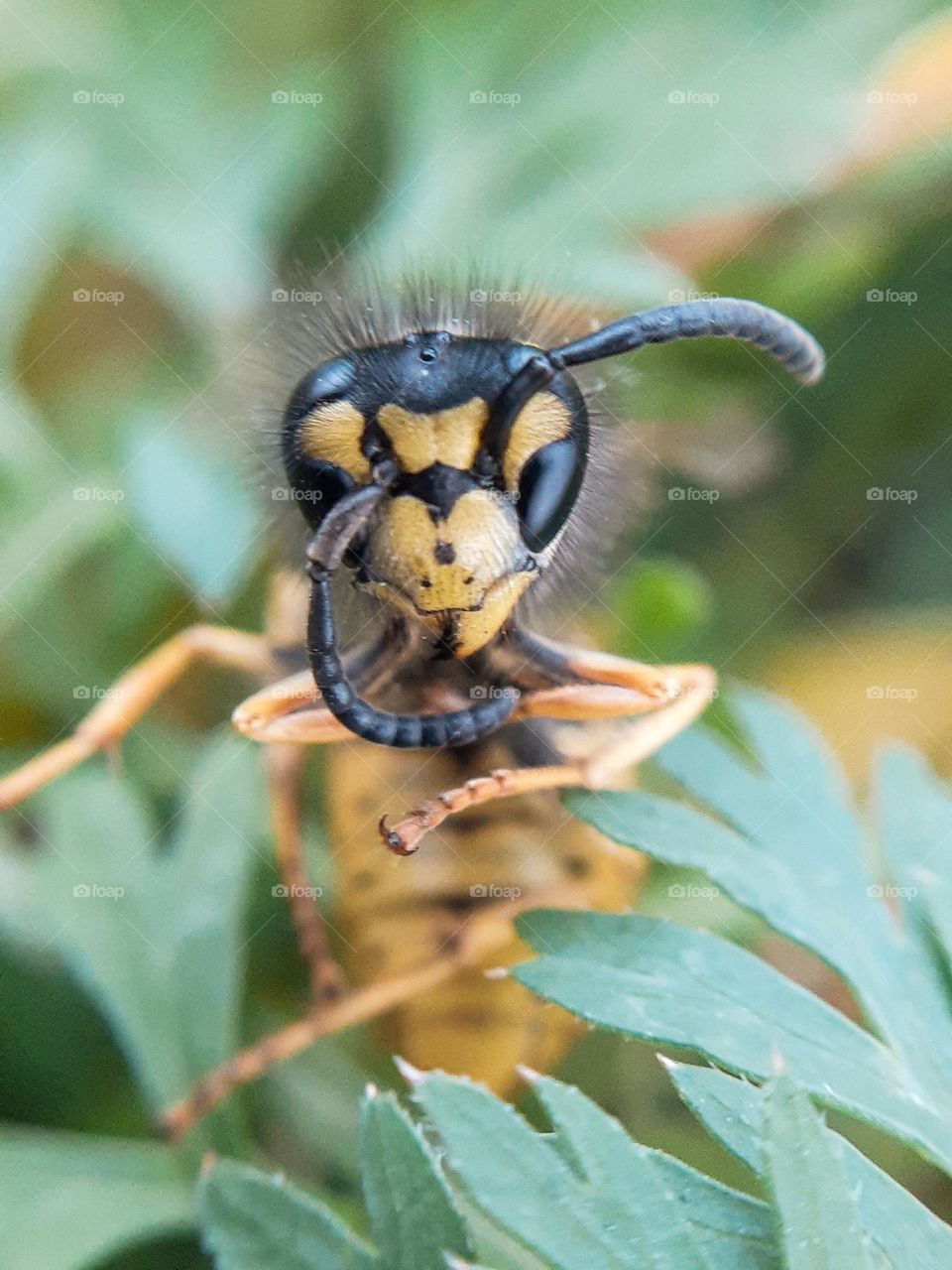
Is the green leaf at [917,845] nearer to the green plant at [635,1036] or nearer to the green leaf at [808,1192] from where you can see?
the green plant at [635,1036]

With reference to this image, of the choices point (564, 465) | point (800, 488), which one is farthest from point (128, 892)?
point (800, 488)

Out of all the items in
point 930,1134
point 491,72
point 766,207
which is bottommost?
point 930,1134

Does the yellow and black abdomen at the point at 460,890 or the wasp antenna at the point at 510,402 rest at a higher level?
the wasp antenna at the point at 510,402

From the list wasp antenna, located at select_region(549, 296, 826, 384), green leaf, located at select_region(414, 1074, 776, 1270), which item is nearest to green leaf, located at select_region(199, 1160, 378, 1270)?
green leaf, located at select_region(414, 1074, 776, 1270)

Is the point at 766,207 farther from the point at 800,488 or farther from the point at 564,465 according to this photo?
the point at 564,465

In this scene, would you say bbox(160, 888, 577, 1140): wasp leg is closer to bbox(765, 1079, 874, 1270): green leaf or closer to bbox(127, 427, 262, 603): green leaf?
bbox(127, 427, 262, 603): green leaf

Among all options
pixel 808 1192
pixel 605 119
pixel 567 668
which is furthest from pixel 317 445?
pixel 605 119

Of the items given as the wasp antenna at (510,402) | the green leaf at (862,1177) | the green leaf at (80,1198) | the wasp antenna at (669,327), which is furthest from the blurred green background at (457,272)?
the green leaf at (862,1177)

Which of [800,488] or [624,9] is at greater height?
[624,9]
